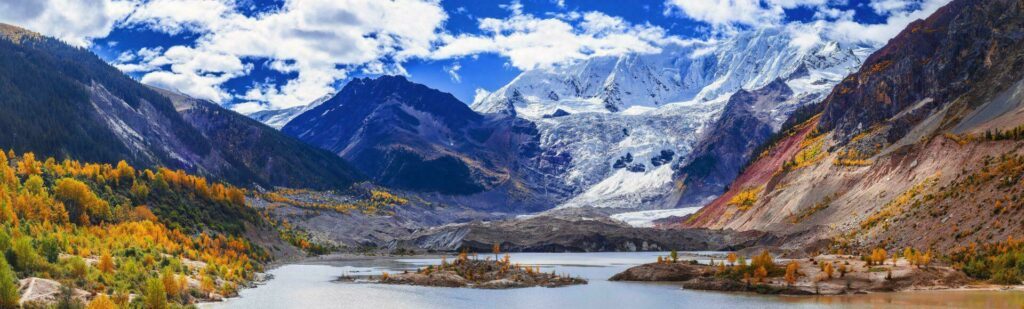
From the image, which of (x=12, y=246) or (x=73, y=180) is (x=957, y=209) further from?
(x=73, y=180)

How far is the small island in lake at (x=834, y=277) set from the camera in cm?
8991

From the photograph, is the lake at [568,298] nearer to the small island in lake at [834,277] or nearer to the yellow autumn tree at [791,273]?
the small island in lake at [834,277]

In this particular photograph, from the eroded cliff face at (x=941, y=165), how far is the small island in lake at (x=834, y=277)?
24.6 ft

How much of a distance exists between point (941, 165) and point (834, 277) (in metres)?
48.8

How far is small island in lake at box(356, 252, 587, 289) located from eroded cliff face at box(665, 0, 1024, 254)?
40228 millimetres

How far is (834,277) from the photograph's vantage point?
3738 inches

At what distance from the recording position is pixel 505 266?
4845 inches

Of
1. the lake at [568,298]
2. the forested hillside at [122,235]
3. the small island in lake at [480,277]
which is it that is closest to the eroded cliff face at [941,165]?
the lake at [568,298]

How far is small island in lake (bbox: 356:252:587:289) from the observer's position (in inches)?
4469

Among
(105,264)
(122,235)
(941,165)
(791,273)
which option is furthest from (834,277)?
(122,235)

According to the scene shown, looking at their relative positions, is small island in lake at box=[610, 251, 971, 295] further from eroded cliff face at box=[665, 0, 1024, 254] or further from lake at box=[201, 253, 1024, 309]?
eroded cliff face at box=[665, 0, 1024, 254]

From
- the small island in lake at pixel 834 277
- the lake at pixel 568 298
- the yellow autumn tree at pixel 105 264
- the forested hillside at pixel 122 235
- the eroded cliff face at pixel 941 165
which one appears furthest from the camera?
the eroded cliff face at pixel 941 165

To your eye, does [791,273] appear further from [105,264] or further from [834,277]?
[105,264]

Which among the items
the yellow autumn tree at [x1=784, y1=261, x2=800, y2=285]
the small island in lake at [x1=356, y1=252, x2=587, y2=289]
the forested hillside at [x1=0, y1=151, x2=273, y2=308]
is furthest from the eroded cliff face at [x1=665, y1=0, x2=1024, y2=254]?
the forested hillside at [x1=0, y1=151, x2=273, y2=308]
